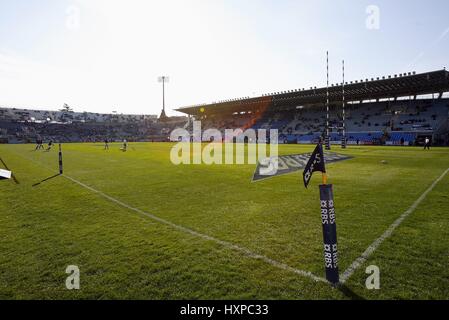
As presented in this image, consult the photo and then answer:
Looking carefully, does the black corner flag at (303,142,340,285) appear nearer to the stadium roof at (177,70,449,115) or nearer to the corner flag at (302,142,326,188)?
the corner flag at (302,142,326,188)

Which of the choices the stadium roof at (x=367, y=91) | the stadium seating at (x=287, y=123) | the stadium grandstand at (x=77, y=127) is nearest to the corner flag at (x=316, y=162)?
the stadium seating at (x=287, y=123)

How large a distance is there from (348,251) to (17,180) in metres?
14.4

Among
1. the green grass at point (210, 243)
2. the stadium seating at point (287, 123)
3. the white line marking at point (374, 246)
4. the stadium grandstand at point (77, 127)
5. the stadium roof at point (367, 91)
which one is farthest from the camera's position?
the stadium grandstand at point (77, 127)

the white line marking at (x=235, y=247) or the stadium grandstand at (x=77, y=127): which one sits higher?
the stadium grandstand at (x=77, y=127)

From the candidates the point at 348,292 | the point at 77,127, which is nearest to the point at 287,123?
the point at 348,292

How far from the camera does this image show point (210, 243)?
17.1 ft

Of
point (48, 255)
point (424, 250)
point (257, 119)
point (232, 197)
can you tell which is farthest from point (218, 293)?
point (257, 119)

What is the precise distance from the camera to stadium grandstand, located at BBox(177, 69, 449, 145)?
155 ft

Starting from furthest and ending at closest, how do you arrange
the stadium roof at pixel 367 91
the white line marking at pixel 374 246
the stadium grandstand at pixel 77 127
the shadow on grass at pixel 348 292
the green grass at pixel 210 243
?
→ 1. the stadium grandstand at pixel 77 127
2. the stadium roof at pixel 367 91
3. the white line marking at pixel 374 246
4. the green grass at pixel 210 243
5. the shadow on grass at pixel 348 292

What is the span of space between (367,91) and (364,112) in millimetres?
8289

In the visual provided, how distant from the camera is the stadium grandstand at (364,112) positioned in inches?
1864

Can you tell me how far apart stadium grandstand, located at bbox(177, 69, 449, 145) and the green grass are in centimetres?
4616

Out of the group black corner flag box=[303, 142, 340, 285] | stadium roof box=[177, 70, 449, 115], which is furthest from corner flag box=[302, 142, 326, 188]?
stadium roof box=[177, 70, 449, 115]

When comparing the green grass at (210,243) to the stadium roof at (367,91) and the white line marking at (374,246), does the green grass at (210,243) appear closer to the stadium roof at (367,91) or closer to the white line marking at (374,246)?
the white line marking at (374,246)
